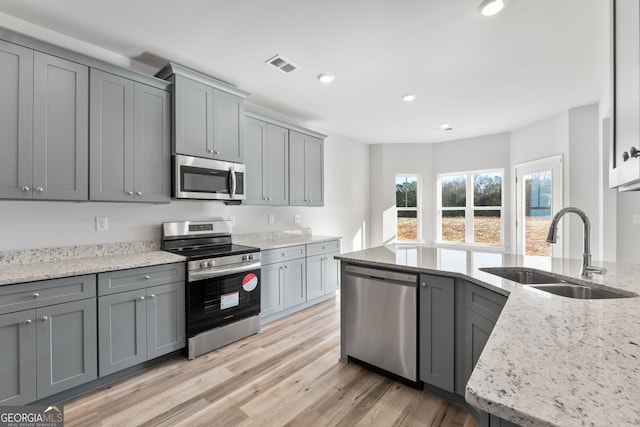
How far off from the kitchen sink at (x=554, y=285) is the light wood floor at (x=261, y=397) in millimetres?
956

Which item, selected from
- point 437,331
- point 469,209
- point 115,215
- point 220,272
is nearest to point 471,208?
point 469,209

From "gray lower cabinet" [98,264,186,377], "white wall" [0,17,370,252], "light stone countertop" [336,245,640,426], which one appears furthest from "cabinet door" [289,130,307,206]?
"light stone countertop" [336,245,640,426]

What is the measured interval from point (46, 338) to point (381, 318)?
2.28 m

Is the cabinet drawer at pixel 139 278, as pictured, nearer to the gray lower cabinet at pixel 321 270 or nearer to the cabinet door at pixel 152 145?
the cabinet door at pixel 152 145

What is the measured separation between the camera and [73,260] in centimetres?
229

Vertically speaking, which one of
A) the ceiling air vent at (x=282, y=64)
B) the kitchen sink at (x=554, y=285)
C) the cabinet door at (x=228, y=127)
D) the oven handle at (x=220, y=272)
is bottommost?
the oven handle at (x=220, y=272)

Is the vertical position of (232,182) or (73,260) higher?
(232,182)

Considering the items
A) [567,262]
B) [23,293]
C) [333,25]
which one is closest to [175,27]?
[333,25]

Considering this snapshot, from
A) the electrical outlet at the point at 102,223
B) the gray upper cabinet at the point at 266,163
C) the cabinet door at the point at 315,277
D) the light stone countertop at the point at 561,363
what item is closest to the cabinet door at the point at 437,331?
the light stone countertop at the point at 561,363

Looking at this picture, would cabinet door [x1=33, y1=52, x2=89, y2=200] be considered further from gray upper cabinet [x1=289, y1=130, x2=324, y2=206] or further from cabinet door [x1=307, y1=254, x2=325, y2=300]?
cabinet door [x1=307, y1=254, x2=325, y2=300]

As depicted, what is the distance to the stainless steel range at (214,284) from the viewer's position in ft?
8.37

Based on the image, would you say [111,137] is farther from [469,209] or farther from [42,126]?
[469,209]

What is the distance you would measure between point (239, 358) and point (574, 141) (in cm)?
491

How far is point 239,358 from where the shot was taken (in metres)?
2.58
